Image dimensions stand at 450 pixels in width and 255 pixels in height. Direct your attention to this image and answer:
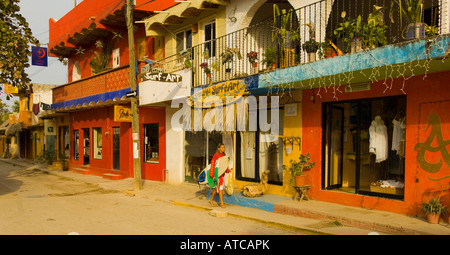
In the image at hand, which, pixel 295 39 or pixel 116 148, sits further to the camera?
pixel 116 148

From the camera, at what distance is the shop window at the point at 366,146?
823 cm

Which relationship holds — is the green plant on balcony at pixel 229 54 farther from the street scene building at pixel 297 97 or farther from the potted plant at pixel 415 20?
the potted plant at pixel 415 20

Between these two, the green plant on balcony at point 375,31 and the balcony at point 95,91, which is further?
the balcony at point 95,91

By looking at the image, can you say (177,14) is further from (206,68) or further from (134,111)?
(134,111)

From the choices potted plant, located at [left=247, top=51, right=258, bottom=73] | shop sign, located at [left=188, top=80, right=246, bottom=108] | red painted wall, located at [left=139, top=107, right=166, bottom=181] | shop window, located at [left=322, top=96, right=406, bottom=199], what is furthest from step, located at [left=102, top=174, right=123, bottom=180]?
shop window, located at [left=322, top=96, right=406, bottom=199]

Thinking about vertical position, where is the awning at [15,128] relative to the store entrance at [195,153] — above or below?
above

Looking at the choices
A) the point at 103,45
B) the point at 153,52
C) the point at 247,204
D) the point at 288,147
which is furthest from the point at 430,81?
the point at 103,45

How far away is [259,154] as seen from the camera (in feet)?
36.8

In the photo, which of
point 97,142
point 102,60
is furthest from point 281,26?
point 97,142

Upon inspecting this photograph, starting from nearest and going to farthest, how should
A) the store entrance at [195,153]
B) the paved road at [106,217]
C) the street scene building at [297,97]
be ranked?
1. the paved road at [106,217]
2. the street scene building at [297,97]
3. the store entrance at [195,153]

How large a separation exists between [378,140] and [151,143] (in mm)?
10328

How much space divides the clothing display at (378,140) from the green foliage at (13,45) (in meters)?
11.2

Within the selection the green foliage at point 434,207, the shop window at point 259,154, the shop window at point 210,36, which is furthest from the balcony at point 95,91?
the green foliage at point 434,207

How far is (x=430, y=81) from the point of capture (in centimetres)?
734
